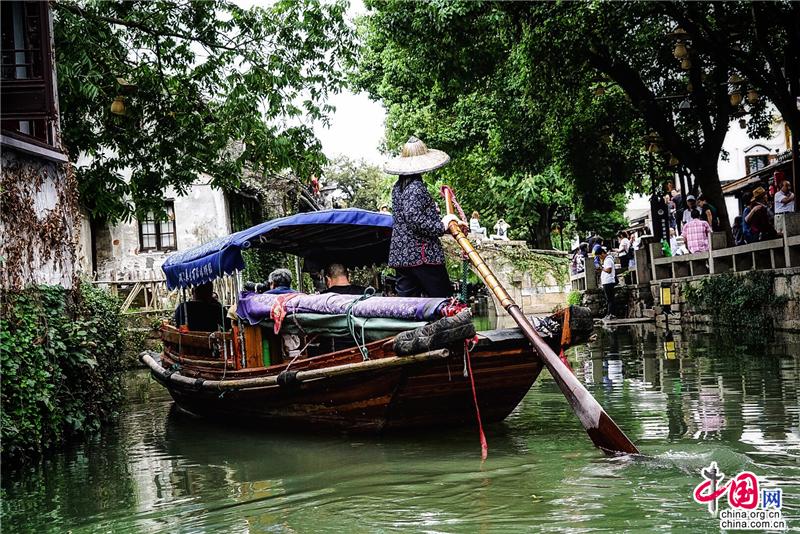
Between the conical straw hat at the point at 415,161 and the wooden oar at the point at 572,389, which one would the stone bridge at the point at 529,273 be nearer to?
the conical straw hat at the point at 415,161

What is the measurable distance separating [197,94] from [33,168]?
602cm

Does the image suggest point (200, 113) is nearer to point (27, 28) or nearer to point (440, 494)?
point (27, 28)

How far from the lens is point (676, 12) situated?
50.7 feet

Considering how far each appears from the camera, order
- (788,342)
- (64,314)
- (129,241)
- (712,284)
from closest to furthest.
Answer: (64,314), (788,342), (712,284), (129,241)

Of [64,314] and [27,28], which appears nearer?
[64,314]

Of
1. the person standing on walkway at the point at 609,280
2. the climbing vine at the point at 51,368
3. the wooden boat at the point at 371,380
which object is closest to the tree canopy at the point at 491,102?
the person standing on walkway at the point at 609,280

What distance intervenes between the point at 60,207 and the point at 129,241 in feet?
56.2

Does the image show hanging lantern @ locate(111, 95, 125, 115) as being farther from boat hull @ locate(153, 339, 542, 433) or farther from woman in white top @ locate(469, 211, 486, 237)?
woman in white top @ locate(469, 211, 486, 237)

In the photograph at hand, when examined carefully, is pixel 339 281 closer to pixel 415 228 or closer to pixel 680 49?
pixel 415 228

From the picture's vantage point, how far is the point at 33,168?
844cm

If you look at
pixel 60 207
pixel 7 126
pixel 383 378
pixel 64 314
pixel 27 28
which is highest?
pixel 27 28

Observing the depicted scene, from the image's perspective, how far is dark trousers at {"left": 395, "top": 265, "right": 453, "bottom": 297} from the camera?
7.62 meters

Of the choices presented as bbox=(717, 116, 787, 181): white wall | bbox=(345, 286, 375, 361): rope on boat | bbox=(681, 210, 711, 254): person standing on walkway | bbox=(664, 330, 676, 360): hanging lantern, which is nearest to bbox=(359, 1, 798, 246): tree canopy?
bbox=(681, 210, 711, 254): person standing on walkway

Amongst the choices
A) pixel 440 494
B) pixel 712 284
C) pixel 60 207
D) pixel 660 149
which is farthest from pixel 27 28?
pixel 660 149
